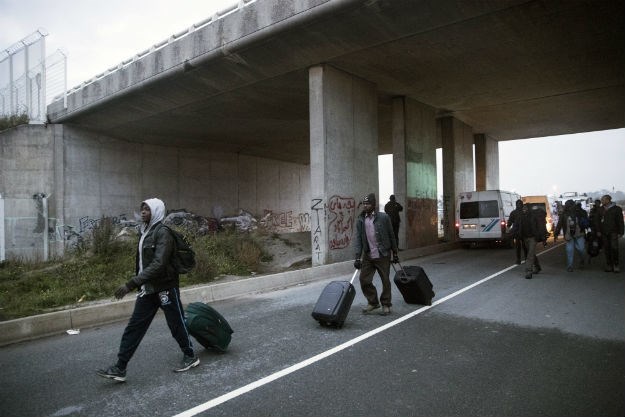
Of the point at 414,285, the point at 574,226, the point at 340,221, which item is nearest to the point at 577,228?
the point at 574,226

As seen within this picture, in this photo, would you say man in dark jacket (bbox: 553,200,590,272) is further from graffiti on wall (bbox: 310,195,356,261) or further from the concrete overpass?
A: graffiti on wall (bbox: 310,195,356,261)

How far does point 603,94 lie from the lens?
1816 cm

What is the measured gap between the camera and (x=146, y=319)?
4.14m

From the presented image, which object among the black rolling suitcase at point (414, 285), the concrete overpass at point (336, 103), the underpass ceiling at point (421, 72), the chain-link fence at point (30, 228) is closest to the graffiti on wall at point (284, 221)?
the concrete overpass at point (336, 103)

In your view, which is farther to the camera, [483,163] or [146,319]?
[483,163]

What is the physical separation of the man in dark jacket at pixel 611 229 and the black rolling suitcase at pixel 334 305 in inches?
314

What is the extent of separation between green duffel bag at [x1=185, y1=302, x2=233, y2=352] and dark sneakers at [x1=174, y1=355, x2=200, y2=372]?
0.89 feet

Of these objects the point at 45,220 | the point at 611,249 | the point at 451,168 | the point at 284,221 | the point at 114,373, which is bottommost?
the point at 114,373

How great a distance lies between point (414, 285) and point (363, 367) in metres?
2.86

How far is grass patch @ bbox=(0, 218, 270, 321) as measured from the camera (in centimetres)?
772

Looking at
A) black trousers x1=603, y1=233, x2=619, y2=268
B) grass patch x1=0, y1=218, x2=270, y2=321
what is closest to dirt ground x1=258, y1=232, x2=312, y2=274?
grass patch x1=0, y1=218, x2=270, y2=321

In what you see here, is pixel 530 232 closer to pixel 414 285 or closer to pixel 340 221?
pixel 414 285

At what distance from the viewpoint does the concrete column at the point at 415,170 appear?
57.6 ft

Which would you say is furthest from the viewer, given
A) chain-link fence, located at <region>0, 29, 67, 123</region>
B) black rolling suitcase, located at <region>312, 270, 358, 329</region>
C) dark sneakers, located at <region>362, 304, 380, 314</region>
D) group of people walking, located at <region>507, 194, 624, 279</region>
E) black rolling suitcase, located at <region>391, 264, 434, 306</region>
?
chain-link fence, located at <region>0, 29, 67, 123</region>
